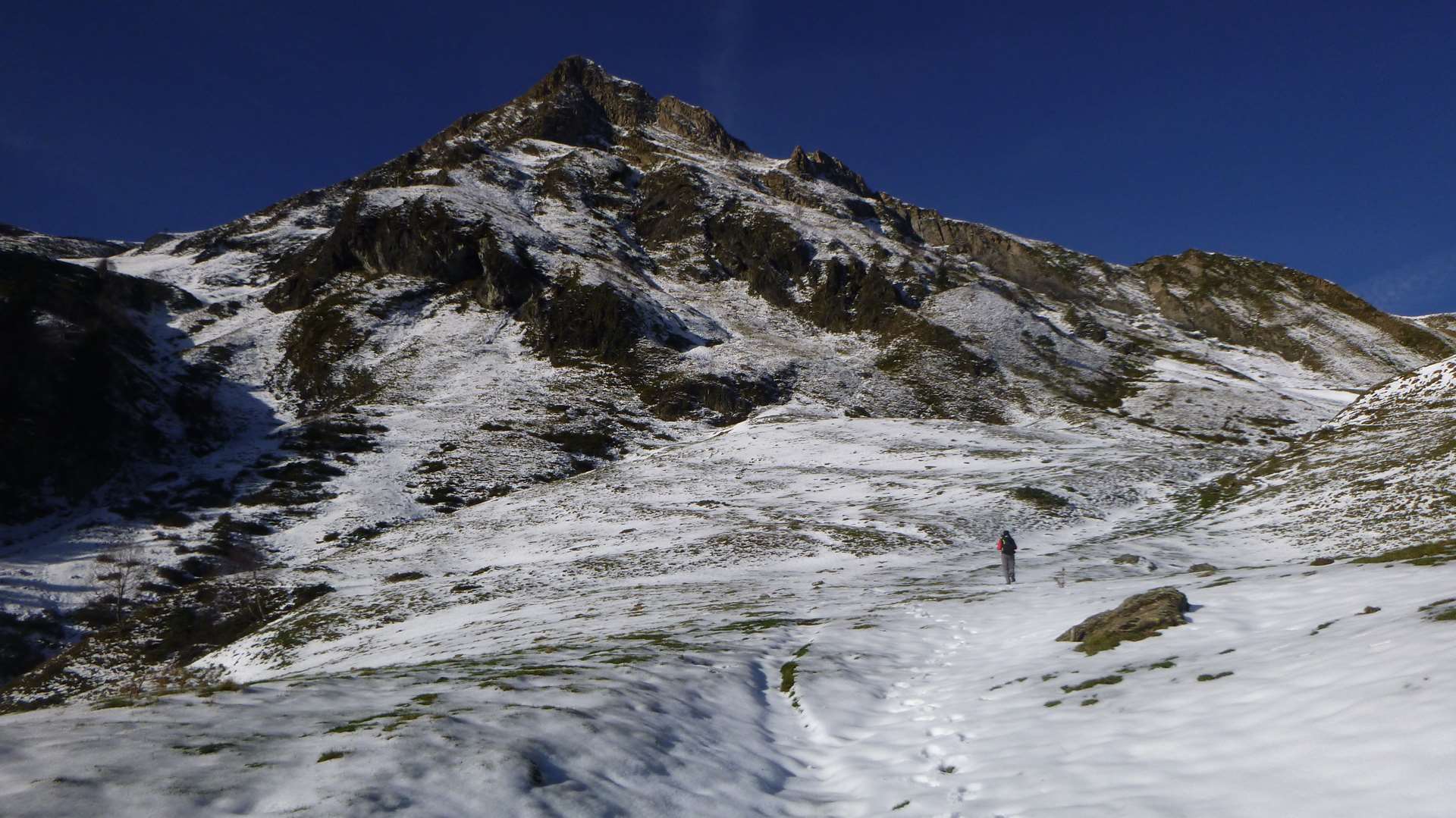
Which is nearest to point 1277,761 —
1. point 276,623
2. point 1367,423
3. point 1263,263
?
point 276,623

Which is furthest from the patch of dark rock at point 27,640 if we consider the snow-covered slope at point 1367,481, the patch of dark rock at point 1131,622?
the snow-covered slope at point 1367,481

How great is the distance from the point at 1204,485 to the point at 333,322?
109658 millimetres

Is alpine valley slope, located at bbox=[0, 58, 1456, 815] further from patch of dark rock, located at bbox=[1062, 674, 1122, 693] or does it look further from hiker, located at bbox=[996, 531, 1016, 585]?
hiker, located at bbox=[996, 531, 1016, 585]

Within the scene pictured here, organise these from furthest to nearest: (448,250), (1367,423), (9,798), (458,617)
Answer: (448,250) < (1367,423) < (458,617) < (9,798)

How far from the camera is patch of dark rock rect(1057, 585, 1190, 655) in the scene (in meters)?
13.6

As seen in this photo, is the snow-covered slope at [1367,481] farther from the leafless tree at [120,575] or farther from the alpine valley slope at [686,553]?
the leafless tree at [120,575]

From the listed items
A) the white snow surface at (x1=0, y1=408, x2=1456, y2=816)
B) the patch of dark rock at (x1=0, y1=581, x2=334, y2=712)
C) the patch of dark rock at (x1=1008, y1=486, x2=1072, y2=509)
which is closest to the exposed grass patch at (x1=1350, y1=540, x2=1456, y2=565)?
the white snow surface at (x1=0, y1=408, x2=1456, y2=816)

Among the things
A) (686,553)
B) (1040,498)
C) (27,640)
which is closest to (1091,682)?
(686,553)

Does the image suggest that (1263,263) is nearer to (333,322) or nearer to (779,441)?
(779,441)

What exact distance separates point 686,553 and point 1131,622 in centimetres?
2755

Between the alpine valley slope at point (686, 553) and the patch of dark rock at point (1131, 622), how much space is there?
0.50 meters

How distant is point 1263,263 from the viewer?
636 feet

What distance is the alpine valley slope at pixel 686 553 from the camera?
770 centimetres

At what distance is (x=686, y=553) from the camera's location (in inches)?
1550
